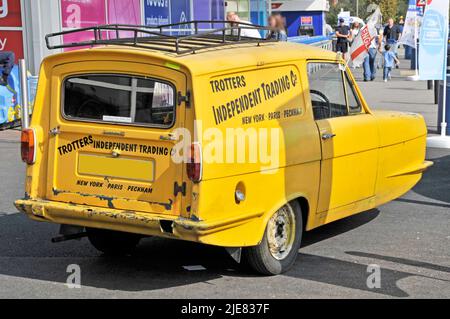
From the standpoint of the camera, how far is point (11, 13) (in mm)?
16672

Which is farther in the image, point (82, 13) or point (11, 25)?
point (82, 13)

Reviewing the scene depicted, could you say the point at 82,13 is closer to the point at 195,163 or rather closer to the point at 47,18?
the point at 47,18

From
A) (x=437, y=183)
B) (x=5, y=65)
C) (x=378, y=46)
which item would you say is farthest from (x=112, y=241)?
(x=378, y=46)

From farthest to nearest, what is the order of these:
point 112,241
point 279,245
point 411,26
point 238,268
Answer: point 411,26
point 112,241
point 238,268
point 279,245

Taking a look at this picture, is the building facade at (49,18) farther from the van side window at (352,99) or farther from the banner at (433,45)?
the van side window at (352,99)

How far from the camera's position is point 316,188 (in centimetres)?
674

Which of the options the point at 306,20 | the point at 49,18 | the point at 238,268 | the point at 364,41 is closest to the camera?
the point at 238,268

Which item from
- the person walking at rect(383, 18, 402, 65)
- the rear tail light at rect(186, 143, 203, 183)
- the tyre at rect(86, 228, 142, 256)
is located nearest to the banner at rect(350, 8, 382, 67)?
the person walking at rect(383, 18, 402, 65)

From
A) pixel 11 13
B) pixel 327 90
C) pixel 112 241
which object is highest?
pixel 11 13

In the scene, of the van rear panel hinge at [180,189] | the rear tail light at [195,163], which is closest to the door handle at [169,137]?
the rear tail light at [195,163]

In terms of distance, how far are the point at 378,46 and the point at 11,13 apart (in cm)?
1428

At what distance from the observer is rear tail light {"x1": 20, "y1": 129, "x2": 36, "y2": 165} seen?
6301mm
